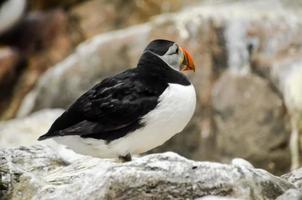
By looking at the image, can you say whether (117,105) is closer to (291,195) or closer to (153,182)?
(153,182)

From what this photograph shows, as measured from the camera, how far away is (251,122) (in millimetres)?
7289

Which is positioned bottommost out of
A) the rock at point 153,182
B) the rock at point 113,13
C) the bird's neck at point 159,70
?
the rock at point 153,182

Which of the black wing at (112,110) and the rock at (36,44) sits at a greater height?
the rock at (36,44)

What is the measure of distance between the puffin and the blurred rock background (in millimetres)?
2508

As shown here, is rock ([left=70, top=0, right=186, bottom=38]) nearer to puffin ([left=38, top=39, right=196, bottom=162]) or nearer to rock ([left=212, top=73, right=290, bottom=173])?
rock ([left=212, top=73, right=290, bottom=173])

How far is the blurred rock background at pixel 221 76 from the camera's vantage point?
7195 mm

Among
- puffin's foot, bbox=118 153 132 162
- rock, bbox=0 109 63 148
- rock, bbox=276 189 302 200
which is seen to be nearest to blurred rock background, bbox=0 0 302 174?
rock, bbox=0 109 63 148

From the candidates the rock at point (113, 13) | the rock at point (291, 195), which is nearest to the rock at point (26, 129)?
the rock at point (113, 13)

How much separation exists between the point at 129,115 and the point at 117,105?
0.30 ft

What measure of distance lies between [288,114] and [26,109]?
2.98 metres

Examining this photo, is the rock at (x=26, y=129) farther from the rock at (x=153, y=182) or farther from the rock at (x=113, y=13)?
the rock at (x=153, y=182)

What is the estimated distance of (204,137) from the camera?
7.42 m

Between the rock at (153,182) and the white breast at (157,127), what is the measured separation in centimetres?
31

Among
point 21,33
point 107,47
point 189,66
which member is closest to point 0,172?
point 189,66
